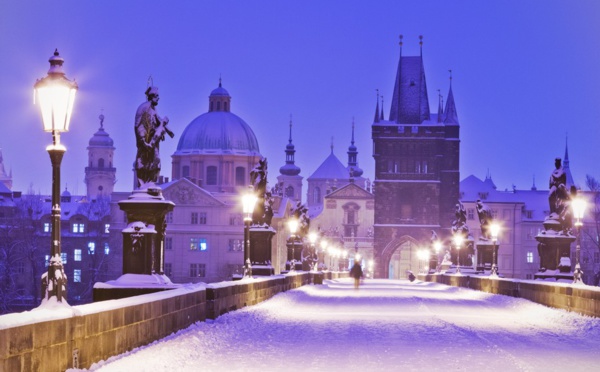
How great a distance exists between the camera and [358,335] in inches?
753

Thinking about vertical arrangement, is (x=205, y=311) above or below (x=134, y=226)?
below

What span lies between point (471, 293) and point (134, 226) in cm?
2443

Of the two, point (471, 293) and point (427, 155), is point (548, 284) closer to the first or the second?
point (471, 293)

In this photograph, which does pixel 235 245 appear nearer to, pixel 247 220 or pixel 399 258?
pixel 399 258

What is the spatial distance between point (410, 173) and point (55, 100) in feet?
419

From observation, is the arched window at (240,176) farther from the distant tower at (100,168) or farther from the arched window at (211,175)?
the distant tower at (100,168)

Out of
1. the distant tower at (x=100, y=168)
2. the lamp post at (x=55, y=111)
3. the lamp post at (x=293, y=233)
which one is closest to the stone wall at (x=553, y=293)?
the lamp post at (x=293, y=233)

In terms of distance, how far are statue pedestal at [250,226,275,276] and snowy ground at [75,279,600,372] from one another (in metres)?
14.0

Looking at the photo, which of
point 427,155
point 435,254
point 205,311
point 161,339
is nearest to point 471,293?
point 205,311

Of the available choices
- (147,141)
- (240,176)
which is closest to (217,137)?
(240,176)

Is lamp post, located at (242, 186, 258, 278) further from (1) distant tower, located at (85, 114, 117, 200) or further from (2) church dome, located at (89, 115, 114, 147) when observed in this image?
(2) church dome, located at (89, 115, 114, 147)

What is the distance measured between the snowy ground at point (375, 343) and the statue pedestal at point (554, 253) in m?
8.84

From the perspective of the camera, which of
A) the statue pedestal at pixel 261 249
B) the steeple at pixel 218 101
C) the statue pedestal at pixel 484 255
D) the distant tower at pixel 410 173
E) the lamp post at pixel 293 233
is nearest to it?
the statue pedestal at pixel 261 249

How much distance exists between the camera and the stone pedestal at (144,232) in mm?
21797
